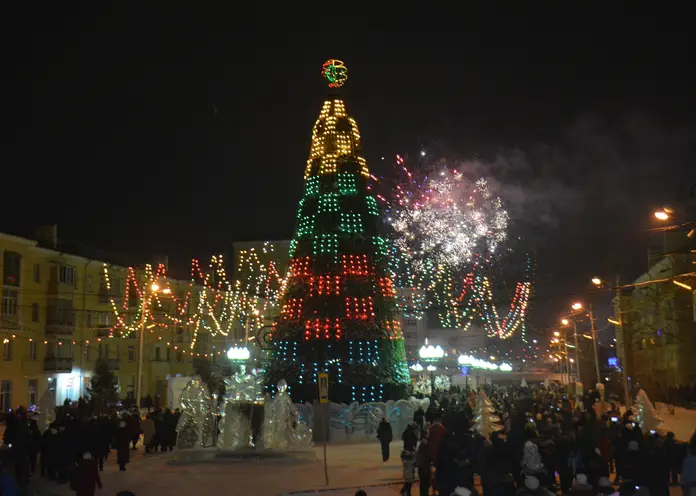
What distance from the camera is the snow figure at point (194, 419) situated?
2383 centimetres

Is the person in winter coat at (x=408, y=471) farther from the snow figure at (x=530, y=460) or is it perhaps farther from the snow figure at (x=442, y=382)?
the snow figure at (x=442, y=382)

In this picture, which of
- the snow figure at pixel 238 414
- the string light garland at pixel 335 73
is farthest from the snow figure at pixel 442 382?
the snow figure at pixel 238 414

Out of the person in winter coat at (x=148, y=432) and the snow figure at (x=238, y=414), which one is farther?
the person in winter coat at (x=148, y=432)

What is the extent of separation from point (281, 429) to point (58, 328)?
87.0 ft

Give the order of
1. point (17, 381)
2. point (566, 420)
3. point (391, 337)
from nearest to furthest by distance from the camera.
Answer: point (566, 420) < point (391, 337) < point (17, 381)

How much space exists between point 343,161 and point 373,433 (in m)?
11.7

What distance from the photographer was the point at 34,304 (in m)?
43.3

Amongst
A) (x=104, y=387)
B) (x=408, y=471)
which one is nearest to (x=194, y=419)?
(x=408, y=471)

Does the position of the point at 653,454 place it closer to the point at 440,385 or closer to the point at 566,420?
the point at 566,420

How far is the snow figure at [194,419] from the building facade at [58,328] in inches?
788

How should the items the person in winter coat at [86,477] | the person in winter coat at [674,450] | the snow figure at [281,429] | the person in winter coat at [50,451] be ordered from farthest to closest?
1. the snow figure at [281,429]
2. the person in winter coat at [50,451]
3. the person in winter coat at [674,450]
4. the person in winter coat at [86,477]

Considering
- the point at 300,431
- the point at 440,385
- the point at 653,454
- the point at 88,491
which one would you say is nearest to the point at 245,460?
the point at 300,431

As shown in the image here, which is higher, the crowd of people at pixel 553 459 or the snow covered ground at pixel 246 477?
the crowd of people at pixel 553 459

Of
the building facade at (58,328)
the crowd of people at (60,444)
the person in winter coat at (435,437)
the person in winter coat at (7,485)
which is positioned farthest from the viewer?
the building facade at (58,328)
